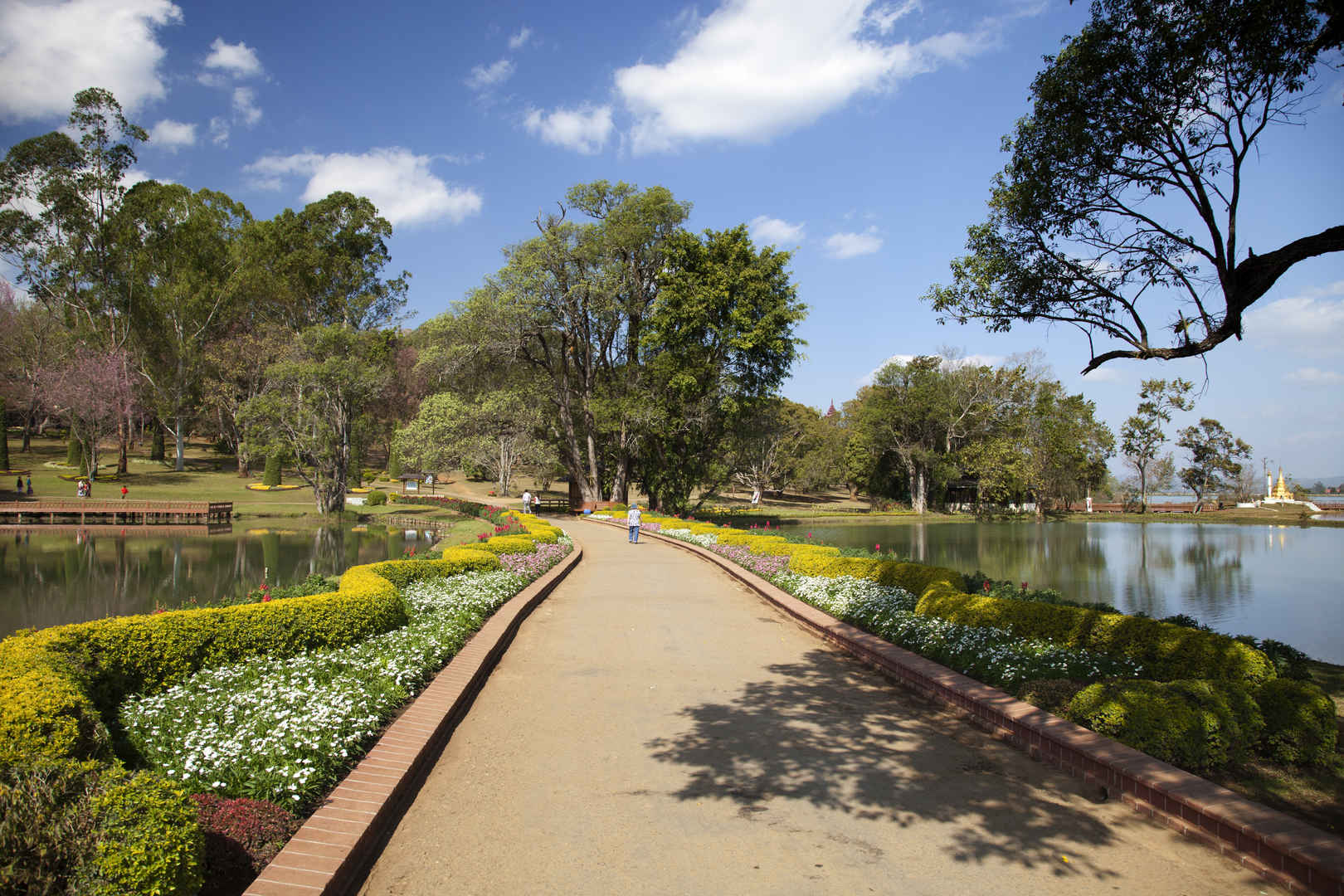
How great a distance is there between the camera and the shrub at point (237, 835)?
338 centimetres

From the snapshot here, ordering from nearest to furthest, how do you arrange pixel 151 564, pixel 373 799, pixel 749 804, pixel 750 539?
pixel 373 799 → pixel 749 804 → pixel 750 539 → pixel 151 564

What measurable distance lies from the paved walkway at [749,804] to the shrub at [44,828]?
1.26 m

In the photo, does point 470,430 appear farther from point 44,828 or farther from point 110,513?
point 44,828

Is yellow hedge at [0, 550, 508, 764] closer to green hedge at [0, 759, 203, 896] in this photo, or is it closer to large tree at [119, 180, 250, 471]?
green hedge at [0, 759, 203, 896]

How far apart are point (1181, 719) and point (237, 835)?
5.48 metres

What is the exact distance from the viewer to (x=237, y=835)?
3564mm

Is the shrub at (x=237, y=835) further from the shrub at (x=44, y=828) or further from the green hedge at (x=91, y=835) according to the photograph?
the shrub at (x=44, y=828)

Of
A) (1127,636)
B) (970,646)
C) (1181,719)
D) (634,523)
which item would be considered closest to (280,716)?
(1181,719)

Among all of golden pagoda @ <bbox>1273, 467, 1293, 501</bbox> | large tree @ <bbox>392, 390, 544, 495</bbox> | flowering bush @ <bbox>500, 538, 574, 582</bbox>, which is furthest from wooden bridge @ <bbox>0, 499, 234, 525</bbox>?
golden pagoda @ <bbox>1273, 467, 1293, 501</bbox>

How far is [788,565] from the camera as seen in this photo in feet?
44.7

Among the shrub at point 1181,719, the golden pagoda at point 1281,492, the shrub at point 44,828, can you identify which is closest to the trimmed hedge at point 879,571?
the shrub at point 1181,719

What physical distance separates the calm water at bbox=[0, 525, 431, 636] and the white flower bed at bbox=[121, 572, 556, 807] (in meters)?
4.92

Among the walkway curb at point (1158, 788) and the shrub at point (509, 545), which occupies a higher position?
the shrub at point (509, 545)

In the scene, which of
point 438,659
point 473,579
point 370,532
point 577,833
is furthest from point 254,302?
point 577,833
